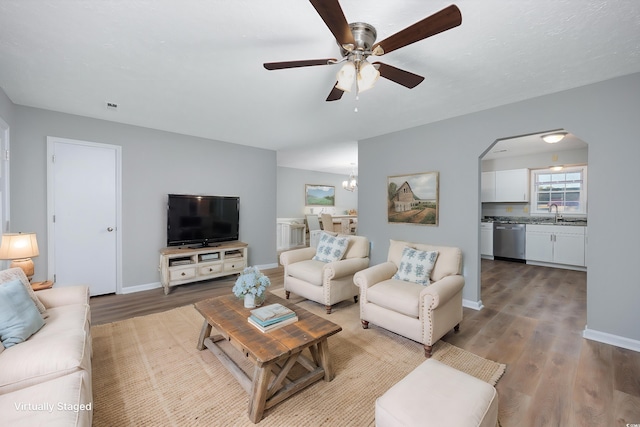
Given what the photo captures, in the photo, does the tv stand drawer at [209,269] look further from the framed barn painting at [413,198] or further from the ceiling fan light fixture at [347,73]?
the ceiling fan light fixture at [347,73]

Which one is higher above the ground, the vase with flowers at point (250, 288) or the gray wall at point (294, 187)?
the gray wall at point (294, 187)

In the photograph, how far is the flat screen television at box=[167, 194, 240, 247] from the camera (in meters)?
4.07

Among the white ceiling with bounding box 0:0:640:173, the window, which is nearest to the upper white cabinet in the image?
the window

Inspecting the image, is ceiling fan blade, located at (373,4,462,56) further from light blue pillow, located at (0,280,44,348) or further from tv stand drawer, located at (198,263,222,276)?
tv stand drawer, located at (198,263,222,276)

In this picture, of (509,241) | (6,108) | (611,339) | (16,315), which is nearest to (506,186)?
(509,241)

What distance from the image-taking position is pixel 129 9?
159 centimetres

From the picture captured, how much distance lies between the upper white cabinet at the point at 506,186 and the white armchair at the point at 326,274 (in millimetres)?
4378

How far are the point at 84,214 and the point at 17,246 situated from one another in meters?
1.38

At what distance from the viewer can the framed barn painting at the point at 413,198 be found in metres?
3.67

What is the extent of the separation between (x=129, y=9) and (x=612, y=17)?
294 cm

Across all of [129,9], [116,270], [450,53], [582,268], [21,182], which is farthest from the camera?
[582,268]

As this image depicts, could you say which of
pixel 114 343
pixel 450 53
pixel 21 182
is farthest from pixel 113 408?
pixel 450 53

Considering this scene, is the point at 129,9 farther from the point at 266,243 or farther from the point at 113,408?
the point at 266,243

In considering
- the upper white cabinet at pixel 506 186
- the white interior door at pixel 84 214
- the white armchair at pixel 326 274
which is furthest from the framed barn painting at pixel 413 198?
the white interior door at pixel 84 214
